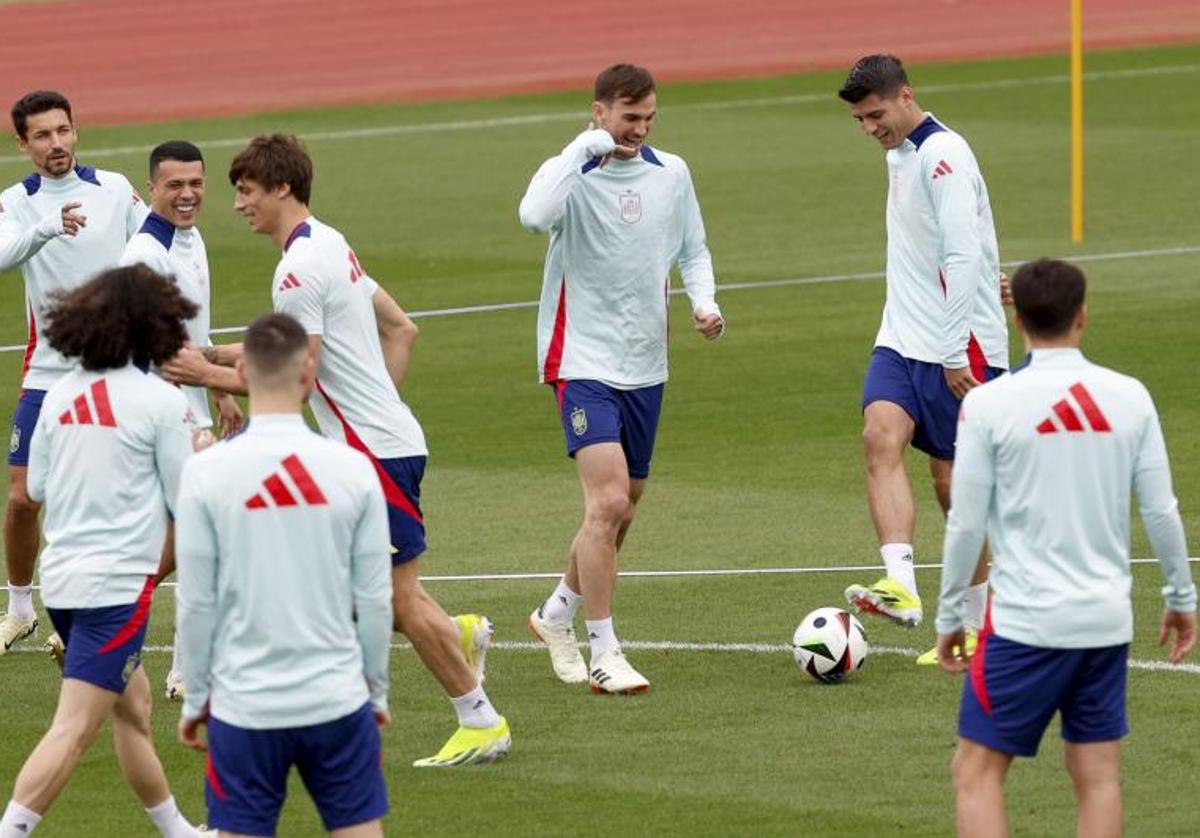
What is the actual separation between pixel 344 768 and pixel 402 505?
2.86 m

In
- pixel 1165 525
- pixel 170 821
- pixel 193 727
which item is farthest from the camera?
pixel 170 821

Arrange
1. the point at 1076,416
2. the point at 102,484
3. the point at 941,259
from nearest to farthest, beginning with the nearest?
1. the point at 1076,416
2. the point at 102,484
3. the point at 941,259

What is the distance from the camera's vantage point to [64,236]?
464 inches

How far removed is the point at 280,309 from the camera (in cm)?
945

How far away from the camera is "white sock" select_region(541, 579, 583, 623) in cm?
1150

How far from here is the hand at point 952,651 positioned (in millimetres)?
7797

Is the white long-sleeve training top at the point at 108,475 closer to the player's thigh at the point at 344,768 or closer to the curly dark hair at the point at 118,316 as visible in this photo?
the curly dark hair at the point at 118,316

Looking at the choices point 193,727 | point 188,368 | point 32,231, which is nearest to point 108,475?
point 188,368

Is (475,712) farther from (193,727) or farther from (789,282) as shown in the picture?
(789,282)

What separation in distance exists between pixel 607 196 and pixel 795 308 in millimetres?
10054

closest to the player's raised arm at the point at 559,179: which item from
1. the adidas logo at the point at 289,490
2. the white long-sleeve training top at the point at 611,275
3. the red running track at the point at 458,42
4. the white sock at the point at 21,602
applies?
the white long-sleeve training top at the point at 611,275

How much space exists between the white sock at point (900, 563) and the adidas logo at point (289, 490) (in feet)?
15.6

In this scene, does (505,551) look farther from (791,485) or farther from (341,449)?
(341,449)

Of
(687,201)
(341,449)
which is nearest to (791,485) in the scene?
(687,201)
